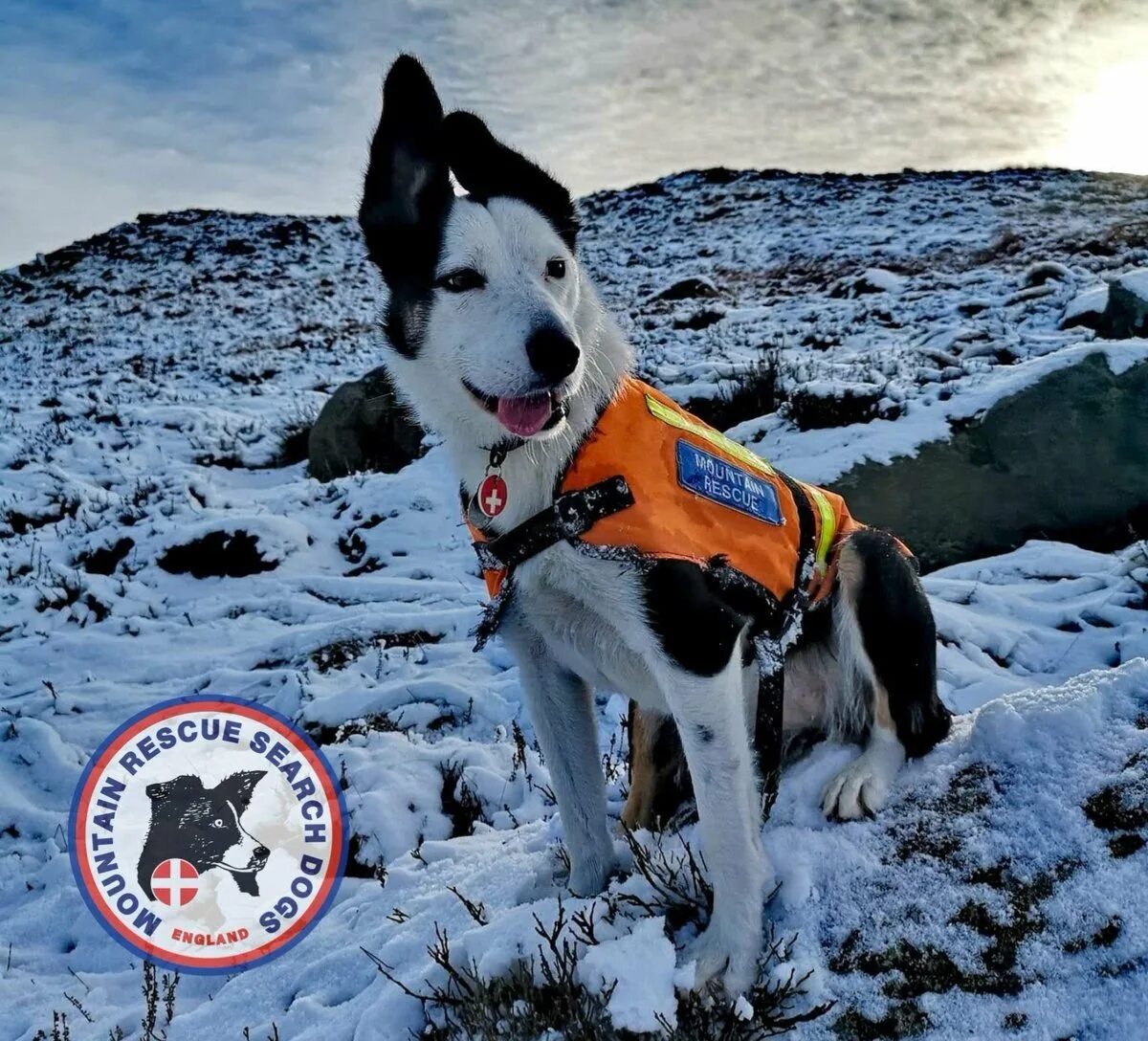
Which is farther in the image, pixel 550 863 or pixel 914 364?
pixel 914 364

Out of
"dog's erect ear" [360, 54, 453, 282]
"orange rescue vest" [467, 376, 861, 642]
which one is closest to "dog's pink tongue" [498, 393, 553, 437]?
"orange rescue vest" [467, 376, 861, 642]

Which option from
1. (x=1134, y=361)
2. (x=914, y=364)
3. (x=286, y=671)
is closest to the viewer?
(x=286, y=671)

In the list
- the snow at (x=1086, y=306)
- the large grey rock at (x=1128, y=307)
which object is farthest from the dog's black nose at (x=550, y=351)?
the snow at (x=1086, y=306)

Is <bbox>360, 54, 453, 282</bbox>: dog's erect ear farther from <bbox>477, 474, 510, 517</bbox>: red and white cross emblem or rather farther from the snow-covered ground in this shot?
the snow-covered ground

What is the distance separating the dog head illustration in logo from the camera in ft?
12.4

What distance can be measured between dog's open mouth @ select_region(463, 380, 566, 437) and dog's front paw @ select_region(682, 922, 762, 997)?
58.6 inches

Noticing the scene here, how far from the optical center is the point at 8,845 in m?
4.11

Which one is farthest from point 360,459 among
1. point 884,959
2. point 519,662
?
point 884,959

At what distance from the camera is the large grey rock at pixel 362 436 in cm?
1042

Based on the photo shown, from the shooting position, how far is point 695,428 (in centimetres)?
278

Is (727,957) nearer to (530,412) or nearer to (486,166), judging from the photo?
(530,412)

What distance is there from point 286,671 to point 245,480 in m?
5.93

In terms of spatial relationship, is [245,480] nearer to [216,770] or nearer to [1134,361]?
[216,770]

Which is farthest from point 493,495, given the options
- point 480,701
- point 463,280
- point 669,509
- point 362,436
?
point 362,436
